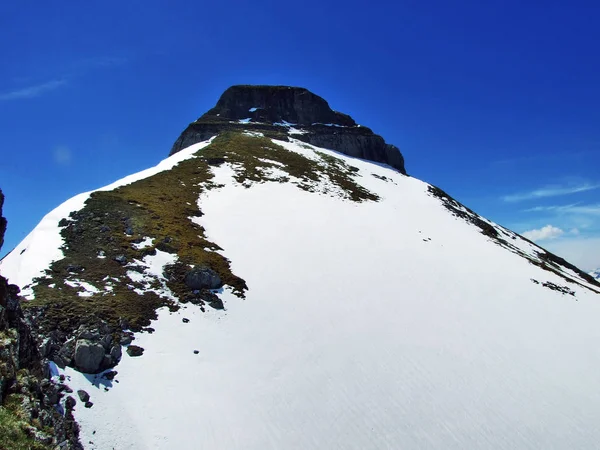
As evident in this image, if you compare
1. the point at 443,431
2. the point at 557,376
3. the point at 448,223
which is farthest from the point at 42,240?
the point at 448,223

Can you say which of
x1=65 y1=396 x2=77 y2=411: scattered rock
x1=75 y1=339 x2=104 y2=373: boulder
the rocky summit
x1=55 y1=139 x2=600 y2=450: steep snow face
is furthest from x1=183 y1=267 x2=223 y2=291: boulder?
x1=65 y1=396 x2=77 y2=411: scattered rock

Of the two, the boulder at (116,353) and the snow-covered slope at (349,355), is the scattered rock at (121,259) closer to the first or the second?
the snow-covered slope at (349,355)

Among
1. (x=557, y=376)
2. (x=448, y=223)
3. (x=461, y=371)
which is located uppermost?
(x=448, y=223)

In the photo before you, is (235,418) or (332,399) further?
(332,399)

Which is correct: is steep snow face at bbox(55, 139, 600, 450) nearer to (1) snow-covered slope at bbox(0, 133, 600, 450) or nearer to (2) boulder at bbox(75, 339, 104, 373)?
(1) snow-covered slope at bbox(0, 133, 600, 450)

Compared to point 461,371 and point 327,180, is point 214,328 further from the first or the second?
point 327,180

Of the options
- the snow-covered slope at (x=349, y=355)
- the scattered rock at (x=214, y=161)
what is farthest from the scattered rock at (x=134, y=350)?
the scattered rock at (x=214, y=161)

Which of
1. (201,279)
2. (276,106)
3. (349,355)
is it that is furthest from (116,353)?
(276,106)
